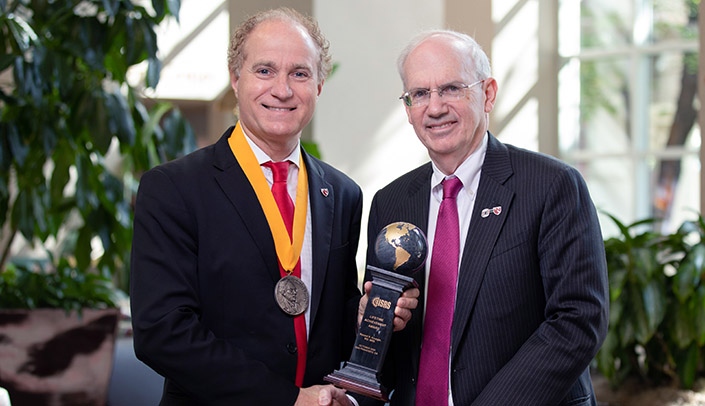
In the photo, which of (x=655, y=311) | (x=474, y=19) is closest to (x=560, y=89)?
(x=474, y=19)

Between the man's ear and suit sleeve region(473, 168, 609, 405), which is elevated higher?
the man's ear

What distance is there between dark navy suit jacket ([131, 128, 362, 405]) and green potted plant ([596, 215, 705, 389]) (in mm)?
2468

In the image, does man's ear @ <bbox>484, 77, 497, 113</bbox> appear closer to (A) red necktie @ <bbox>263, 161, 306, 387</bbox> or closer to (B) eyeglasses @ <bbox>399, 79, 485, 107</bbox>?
(B) eyeglasses @ <bbox>399, 79, 485, 107</bbox>

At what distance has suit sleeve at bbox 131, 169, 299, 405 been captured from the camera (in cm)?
244

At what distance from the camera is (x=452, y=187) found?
8.73 feet

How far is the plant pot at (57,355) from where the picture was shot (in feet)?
14.2

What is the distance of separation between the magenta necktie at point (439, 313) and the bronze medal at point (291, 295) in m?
0.34

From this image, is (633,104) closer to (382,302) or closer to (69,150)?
(69,150)

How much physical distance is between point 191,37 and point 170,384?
11828mm

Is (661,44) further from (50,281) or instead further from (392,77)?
(50,281)

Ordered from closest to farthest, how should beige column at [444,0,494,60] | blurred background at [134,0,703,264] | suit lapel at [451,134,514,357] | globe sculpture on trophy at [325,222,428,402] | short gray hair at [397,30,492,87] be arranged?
globe sculpture on trophy at [325,222,428,402] < suit lapel at [451,134,514,357] < short gray hair at [397,30,492,87] < beige column at [444,0,494,60] < blurred background at [134,0,703,264]

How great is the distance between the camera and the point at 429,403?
2578mm

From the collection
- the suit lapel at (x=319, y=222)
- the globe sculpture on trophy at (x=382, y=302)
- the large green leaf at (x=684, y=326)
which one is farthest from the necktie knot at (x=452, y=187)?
the large green leaf at (x=684, y=326)

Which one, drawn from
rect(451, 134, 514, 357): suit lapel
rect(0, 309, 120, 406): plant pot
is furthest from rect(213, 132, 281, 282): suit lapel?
rect(0, 309, 120, 406): plant pot
